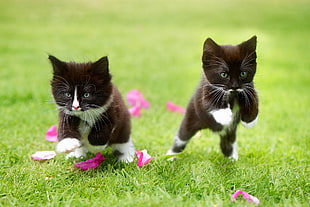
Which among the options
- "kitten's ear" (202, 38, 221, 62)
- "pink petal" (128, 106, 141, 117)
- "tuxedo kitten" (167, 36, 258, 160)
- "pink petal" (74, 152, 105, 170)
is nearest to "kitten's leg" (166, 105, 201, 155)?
"tuxedo kitten" (167, 36, 258, 160)

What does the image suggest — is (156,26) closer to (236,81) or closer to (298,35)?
(298,35)

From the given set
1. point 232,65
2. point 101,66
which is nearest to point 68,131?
point 101,66

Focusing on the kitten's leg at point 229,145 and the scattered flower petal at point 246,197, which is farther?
the kitten's leg at point 229,145

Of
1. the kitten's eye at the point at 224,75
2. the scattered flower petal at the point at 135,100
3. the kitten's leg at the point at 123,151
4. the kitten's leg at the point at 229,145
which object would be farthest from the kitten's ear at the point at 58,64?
the scattered flower petal at the point at 135,100

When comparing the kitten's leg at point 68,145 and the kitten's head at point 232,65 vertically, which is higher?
the kitten's head at point 232,65

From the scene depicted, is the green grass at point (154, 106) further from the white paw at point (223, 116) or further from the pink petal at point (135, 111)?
the white paw at point (223, 116)

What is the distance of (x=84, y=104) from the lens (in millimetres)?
4105

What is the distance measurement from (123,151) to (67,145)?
89cm

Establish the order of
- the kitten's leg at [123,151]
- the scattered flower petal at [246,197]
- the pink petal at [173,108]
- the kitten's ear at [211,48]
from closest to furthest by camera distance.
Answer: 1. the scattered flower petal at [246,197]
2. the kitten's ear at [211,48]
3. the kitten's leg at [123,151]
4. the pink petal at [173,108]

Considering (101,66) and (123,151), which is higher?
(101,66)

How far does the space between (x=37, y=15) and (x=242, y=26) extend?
8774mm

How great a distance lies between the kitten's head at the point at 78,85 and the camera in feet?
13.5

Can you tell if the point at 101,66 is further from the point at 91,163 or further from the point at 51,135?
the point at 51,135

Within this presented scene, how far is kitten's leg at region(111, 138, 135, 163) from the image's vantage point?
469cm
